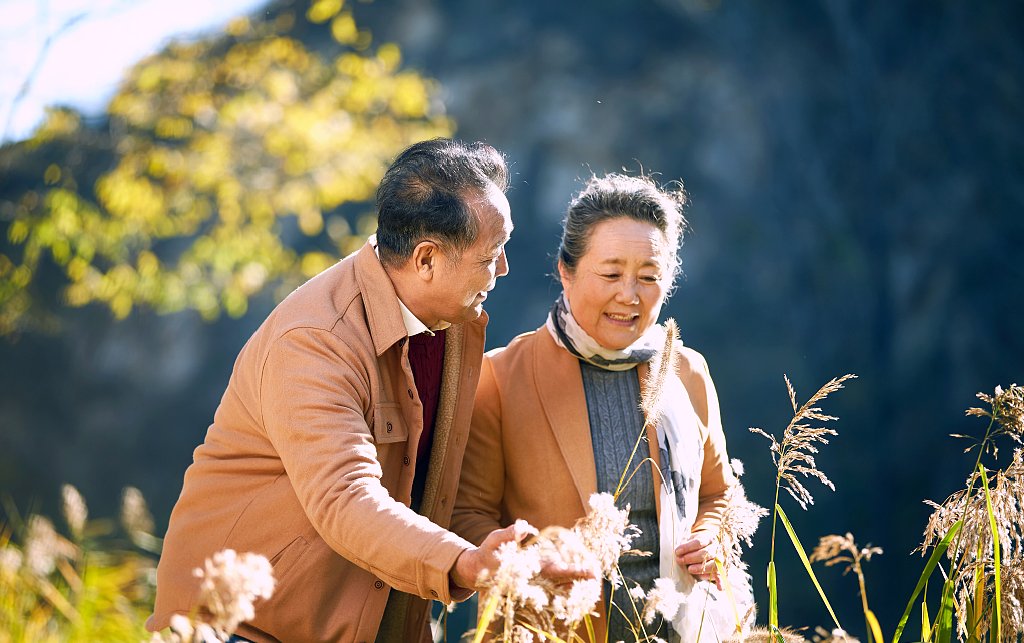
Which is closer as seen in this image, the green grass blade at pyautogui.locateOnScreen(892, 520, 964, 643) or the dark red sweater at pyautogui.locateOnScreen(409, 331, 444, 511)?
the green grass blade at pyautogui.locateOnScreen(892, 520, 964, 643)

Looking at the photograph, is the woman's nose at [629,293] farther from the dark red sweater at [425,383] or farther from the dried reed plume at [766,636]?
the dried reed plume at [766,636]

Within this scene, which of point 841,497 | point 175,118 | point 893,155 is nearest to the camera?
point 175,118

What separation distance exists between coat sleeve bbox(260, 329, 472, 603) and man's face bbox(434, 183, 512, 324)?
0.30 m

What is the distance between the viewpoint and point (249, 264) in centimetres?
853

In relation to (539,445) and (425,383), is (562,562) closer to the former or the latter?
(425,383)

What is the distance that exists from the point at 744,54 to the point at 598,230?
9.59 m

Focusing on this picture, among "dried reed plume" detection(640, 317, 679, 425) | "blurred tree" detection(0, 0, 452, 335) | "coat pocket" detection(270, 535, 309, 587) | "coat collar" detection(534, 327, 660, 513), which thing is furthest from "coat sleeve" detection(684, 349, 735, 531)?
"blurred tree" detection(0, 0, 452, 335)

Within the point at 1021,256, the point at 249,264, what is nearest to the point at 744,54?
the point at 1021,256

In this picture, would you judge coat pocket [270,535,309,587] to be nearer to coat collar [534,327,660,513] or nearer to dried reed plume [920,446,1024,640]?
coat collar [534,327,660,513]

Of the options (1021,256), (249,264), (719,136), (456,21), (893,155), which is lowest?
(249,264)

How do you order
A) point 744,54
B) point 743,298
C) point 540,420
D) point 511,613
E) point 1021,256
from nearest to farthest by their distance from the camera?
point 511,613 → point 540,420 → point 1021,256 → point 744,54 → point 743,298

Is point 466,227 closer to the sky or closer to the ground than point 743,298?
closer to the ground

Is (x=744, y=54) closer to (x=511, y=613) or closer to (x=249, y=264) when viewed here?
(x=249, y=264)

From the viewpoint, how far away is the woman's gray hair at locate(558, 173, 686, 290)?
325cm
